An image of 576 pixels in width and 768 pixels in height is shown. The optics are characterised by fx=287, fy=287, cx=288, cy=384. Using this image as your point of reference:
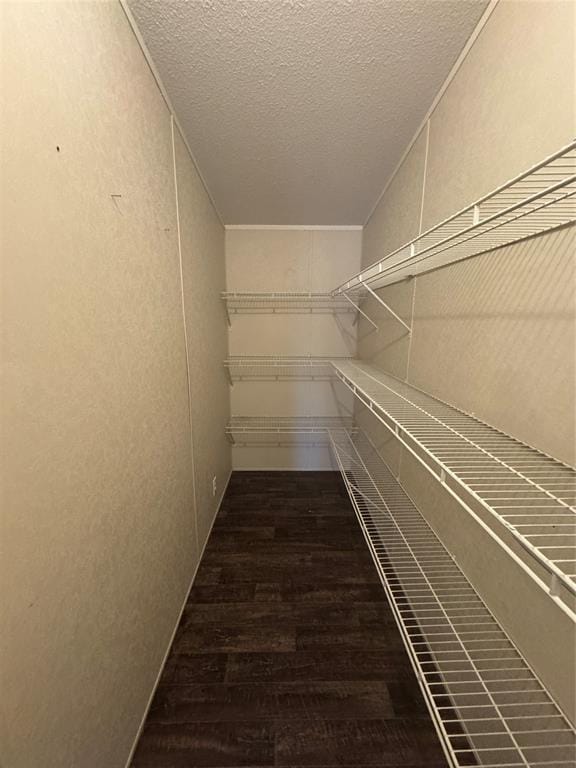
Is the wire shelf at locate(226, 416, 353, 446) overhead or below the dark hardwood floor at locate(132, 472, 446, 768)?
overhead

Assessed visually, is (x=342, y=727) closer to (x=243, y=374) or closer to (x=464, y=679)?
(x=464, y=679)

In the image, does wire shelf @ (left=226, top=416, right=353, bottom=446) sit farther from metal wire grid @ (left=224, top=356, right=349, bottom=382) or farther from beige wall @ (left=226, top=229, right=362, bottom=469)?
metal wire grid @ (left=224, top=356, right=349, bottom=382)

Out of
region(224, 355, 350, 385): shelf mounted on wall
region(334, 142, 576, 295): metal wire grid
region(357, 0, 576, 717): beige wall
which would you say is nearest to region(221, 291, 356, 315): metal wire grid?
region(224, 355, 350, 385): shelf mounted on wall

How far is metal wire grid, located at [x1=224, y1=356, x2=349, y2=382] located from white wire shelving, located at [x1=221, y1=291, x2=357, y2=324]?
40 cm

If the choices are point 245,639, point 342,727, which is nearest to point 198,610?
point 245,639

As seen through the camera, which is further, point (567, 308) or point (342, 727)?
point (342, 727)

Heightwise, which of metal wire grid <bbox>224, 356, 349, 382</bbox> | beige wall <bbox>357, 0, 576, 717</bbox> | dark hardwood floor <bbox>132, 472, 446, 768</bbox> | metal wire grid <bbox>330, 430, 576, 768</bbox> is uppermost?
beige wall <bbox>357, 0, 576, 717</bbox>

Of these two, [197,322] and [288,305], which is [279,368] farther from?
[197,322]

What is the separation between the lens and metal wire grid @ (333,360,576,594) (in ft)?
1.78

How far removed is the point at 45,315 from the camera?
0.58 m

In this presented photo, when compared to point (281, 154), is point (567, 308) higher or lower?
lower

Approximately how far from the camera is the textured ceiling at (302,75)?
84 cm

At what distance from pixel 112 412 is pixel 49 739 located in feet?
2.31

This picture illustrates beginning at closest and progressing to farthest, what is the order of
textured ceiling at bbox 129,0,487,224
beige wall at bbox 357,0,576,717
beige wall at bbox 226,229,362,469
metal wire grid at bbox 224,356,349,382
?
beige wall at bbox 357,0,576,717 < textured ceiling at bbox 129,0,487,224 < beige wall at bbox 226,229,362,469 < metal wire grid at bbox 224,356,349,382
